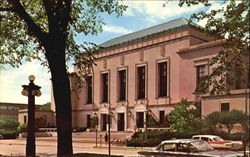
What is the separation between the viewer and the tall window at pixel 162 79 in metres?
26.0

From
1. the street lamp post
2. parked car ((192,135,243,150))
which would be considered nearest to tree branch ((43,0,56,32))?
the street lamp post

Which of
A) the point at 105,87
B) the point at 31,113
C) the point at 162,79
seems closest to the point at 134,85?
the point at 105,87

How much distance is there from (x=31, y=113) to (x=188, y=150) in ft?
17.4

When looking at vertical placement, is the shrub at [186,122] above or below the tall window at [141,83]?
below

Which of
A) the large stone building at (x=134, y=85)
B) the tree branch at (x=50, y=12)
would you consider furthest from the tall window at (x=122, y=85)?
the tree branch at (x=50, y=12)

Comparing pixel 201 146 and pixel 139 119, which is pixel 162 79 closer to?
pixel 139 119

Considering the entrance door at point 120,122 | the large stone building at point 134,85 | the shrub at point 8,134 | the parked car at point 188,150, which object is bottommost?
the entrance door at point 120,122

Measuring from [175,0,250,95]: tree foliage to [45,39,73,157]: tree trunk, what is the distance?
3971 mm

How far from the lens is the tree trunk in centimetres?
1120

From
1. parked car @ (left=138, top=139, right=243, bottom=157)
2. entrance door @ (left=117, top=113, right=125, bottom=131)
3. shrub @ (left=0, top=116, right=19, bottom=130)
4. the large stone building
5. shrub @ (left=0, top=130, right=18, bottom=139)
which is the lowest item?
entrance door @ (left=117, top=113, right=125, bottom=131)

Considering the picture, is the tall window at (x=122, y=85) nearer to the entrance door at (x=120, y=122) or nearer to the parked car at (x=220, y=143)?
the entrance door at (x=120, y=122)

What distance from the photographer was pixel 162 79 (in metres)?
27.0

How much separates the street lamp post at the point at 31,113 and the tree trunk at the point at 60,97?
157 centimetres

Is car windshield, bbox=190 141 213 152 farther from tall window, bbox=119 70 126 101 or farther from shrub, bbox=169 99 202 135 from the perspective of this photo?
tall window, bbox=119 70 126 101
